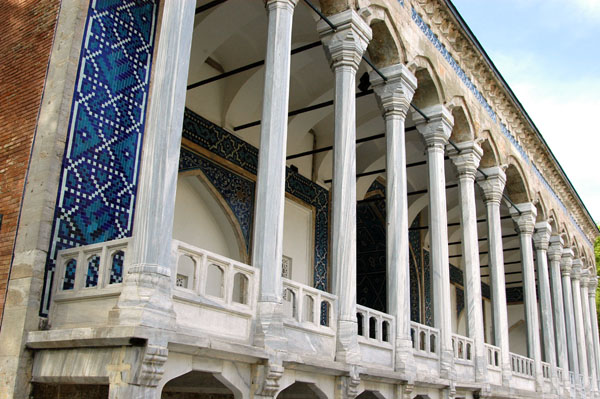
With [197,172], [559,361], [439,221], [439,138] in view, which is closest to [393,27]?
[439,138]

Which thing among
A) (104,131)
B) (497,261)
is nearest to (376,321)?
(104,131)

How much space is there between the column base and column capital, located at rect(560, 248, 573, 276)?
11.7 m

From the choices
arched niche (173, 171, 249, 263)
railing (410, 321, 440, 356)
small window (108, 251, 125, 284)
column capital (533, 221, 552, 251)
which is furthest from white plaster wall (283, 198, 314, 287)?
small window (108, 251, 125, 284)

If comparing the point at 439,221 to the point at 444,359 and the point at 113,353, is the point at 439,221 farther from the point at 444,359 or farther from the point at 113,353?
the point at 113,353

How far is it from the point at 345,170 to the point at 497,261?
18.7 feet

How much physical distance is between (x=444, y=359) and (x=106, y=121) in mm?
5674

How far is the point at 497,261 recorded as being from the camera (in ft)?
39.4

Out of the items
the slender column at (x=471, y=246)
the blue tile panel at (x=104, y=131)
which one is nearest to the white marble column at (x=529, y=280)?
the slender column at (x=471, y=246)

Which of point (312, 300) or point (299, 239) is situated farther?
point (299, 239)

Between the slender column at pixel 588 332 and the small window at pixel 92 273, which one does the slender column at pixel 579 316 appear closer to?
the slender column at pixel 588 332

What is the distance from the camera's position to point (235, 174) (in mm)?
11398

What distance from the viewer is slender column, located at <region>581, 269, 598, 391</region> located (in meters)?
17.0

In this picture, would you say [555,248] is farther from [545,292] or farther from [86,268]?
[86,268]

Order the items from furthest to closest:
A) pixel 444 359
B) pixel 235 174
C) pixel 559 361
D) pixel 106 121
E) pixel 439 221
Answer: pixel 559 361, pixel 235 174, pixel 439 221, pixel 444 359, pixel 106 121
